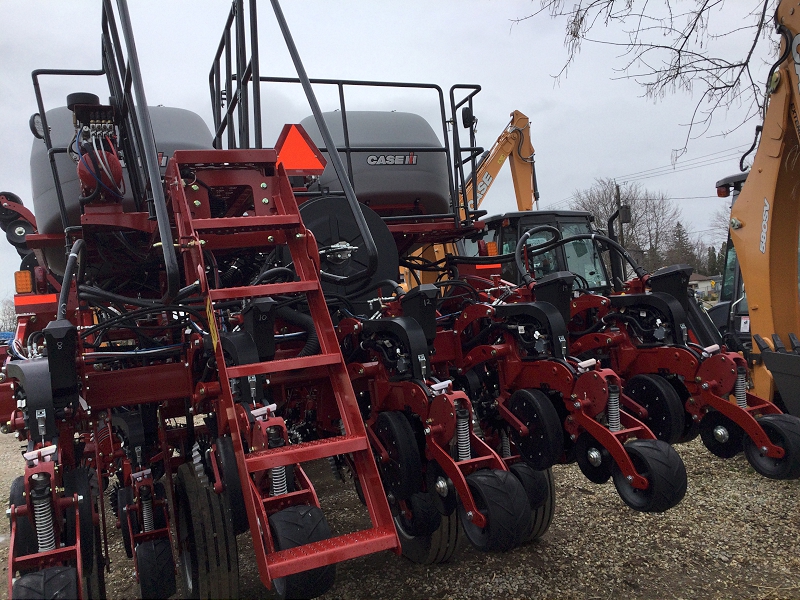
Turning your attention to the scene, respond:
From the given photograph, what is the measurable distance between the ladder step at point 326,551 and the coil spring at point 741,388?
2132 millimetres

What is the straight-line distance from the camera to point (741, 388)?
11.4ft

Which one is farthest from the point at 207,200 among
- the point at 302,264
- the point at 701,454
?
the point at 701,454

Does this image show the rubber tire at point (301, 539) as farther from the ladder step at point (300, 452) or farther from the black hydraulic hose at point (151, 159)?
the black hydraulic hose at point (151, 159)

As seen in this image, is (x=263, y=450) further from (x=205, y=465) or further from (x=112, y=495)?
(x=112, y=495)

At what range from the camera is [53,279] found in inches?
210

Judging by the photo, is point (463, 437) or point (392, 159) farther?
point (392, 159)

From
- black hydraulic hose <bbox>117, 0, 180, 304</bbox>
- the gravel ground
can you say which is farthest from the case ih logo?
the gravel ground

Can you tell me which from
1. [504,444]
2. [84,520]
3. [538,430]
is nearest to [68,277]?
[84,520]

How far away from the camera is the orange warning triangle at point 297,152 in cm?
390

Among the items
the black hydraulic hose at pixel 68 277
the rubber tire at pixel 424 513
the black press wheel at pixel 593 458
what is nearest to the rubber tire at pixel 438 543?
the rubber tire at pixel 424 513

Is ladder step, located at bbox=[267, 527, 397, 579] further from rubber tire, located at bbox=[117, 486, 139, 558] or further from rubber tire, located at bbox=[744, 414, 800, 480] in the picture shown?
rubber tire, located at bbox=[744, 414, 800, 480]

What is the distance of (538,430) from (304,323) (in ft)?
4.65

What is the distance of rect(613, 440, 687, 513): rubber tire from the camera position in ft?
9.58

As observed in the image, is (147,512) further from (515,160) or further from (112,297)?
(515,160)
